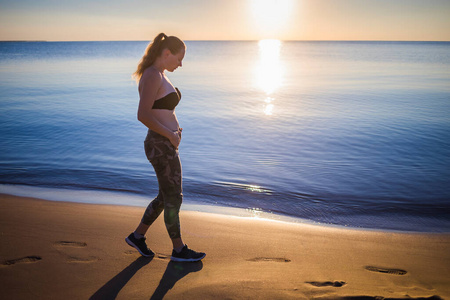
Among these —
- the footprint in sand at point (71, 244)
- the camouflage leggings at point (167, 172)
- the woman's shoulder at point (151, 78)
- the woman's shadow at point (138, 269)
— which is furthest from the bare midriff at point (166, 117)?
the footprint in sand at point (71, 244)

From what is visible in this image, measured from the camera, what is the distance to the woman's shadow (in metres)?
2.81

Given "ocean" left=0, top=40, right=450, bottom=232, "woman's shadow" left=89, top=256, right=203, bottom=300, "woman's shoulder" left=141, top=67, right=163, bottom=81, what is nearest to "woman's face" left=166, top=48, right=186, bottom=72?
"woman's shoulder" left=141, top=67, right=163, bottom=81

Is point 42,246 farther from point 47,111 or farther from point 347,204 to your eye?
point 47,111

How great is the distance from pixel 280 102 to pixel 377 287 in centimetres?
1631

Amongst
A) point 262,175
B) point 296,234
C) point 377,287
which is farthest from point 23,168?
point 377,287

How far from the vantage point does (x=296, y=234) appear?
418 centimetres

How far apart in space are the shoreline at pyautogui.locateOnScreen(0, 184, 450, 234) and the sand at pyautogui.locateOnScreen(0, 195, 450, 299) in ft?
1.02

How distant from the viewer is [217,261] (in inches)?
134

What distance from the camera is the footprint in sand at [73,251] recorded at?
130 inches

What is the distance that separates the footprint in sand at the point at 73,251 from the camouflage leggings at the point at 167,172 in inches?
34.8

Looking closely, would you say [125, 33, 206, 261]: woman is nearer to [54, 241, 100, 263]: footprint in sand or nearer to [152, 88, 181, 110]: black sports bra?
→ [152, 88, 181, 110]: black sports bra

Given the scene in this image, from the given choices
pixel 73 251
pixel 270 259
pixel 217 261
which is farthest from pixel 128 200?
pixel 270 259

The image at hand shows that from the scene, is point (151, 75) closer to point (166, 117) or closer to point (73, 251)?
point (166, 117)

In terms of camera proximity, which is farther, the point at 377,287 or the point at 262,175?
the point at 262,175
